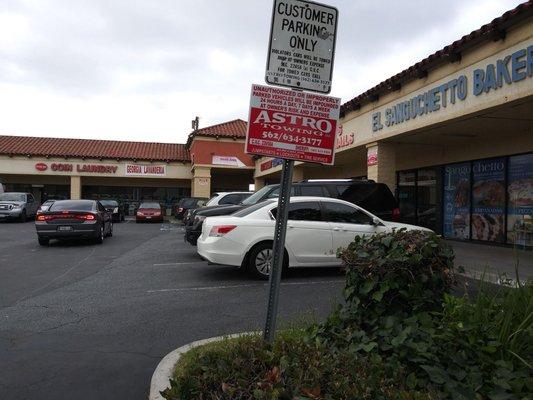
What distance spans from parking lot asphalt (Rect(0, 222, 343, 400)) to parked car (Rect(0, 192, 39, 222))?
A: 60.3 ft

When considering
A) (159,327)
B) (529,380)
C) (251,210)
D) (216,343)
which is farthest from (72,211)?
(529,380)

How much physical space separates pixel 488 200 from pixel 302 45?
12.4m

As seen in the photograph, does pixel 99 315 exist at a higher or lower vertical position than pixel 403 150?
lower

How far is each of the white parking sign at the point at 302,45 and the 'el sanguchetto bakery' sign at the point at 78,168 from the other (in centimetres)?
3528

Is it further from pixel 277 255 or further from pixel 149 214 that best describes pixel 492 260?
pixel 149 214

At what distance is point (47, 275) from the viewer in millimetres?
9742

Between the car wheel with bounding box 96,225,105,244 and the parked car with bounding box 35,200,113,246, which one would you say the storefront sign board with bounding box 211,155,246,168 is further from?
the parked car with bounding box 35,200,113,246

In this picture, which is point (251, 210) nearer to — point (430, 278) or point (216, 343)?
point (216, 343)

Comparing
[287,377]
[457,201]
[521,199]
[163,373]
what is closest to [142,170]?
[457,201]

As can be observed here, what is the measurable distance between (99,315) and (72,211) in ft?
31.5

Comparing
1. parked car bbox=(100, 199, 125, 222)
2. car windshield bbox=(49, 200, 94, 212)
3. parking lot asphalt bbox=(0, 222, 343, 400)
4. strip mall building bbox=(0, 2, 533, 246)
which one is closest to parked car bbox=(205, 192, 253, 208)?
parking lot asphalt bbox=(0, 222, 343, 400)

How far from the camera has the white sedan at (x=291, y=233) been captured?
8.62m

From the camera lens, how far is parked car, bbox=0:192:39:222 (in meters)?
28.1

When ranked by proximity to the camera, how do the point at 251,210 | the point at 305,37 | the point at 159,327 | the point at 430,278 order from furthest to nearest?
the point at 251,210 → the point at 159,327 → the point at 430,278 → the point at 305,37
